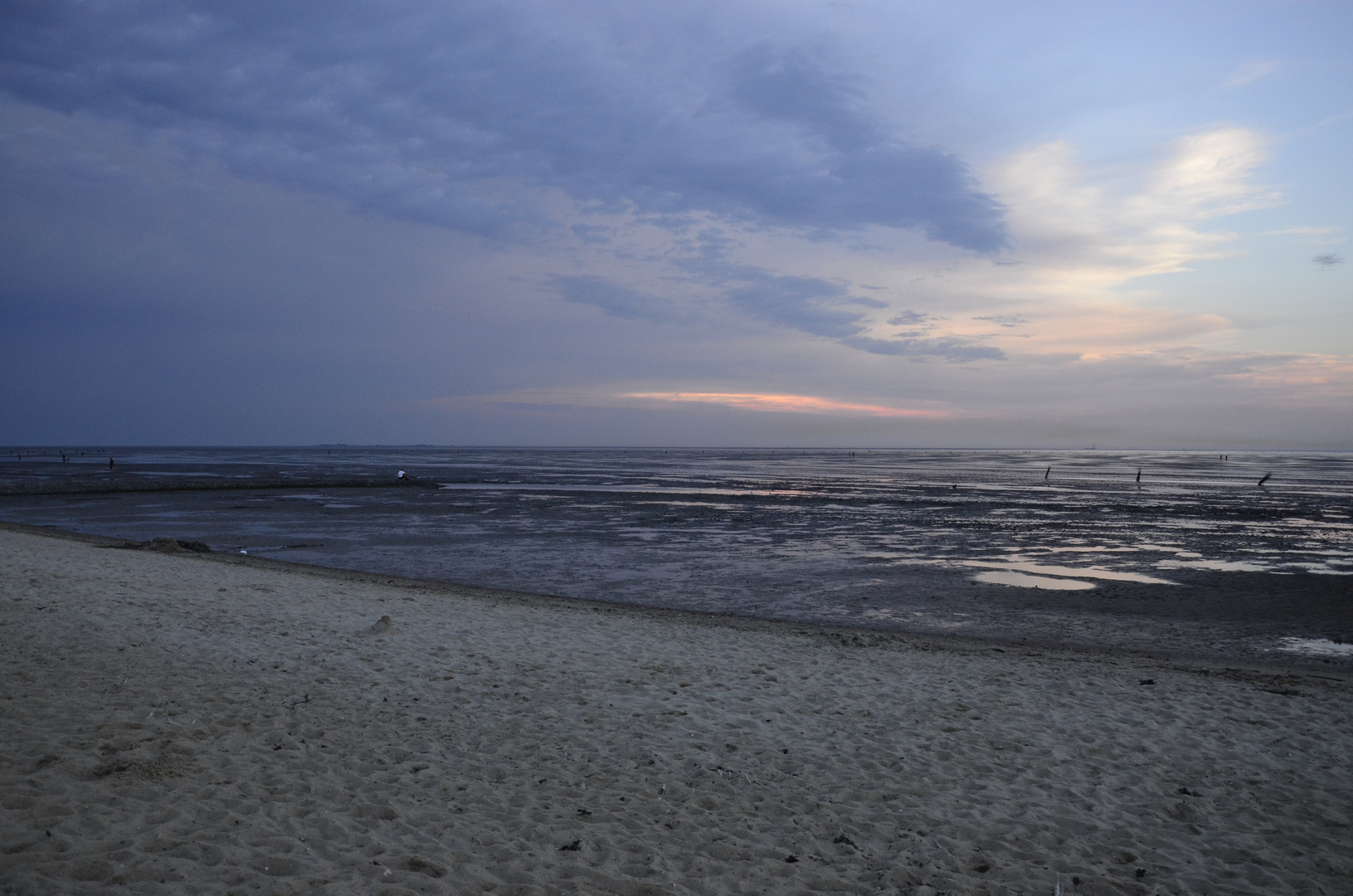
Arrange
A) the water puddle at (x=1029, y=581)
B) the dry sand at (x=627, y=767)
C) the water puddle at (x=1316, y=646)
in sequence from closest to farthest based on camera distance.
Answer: the dry sand at (x=627, y=767) → the water puddle at (x=1316, y=646) → the water puddle at (x=1029, y=581)

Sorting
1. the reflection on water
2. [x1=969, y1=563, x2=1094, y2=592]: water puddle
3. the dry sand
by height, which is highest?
the dry sand

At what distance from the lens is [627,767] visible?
6.70 meters

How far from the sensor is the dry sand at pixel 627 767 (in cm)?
503

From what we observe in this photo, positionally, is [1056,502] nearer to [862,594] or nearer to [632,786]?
[862,594]

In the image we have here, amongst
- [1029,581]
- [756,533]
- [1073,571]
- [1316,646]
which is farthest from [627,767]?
[756,533]

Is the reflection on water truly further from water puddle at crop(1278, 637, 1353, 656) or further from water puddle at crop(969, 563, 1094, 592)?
water puddle at crop(1278, 637, 1353, 656)

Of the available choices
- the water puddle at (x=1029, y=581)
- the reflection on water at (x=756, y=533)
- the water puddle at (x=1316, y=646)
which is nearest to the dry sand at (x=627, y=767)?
the water puddle at (x=1316, y=646)

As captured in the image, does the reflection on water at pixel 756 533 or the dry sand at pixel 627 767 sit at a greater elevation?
the dry sand at pixel 627 767

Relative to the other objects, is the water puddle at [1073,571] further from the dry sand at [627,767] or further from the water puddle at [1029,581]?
the dry sand at [627,767]

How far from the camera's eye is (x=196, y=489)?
50000 millimetres

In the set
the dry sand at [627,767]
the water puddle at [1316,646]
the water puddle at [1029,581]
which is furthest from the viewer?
→ the water puddle at [1029,581]

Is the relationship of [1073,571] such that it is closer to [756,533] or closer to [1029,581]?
[1029,581]

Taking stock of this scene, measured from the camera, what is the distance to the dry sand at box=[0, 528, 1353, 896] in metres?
5.03

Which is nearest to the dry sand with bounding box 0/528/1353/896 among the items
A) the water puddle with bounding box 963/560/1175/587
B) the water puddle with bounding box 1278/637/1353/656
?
the water puddle with bounding box 1278/637/1353/656
